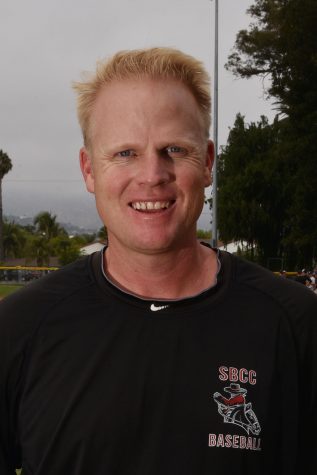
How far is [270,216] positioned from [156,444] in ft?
142

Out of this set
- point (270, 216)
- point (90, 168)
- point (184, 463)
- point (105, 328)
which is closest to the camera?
point (184, 463)

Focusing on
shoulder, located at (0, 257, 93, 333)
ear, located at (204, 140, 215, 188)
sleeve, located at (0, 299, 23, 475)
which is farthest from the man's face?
sleeve, located at (0, 299, 23, 475)

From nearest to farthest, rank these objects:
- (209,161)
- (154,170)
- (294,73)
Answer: (154,170)
(209,161)
(294,73)

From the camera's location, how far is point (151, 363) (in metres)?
2.07

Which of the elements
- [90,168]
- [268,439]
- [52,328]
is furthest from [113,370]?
[90,168]

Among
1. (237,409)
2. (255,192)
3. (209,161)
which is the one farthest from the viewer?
(255,192)

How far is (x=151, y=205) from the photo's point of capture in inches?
86.0

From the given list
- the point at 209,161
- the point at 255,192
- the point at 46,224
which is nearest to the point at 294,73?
the point at 255,192

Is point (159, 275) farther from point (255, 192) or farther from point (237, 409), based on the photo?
point (255, 192)

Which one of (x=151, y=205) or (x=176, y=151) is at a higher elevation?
(x=176, y=151)

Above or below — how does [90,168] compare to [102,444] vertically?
above

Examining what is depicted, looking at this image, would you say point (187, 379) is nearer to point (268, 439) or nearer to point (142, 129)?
point (268, 439)

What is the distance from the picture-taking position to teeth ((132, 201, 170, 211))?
2.18 metres

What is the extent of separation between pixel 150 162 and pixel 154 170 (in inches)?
1.4
